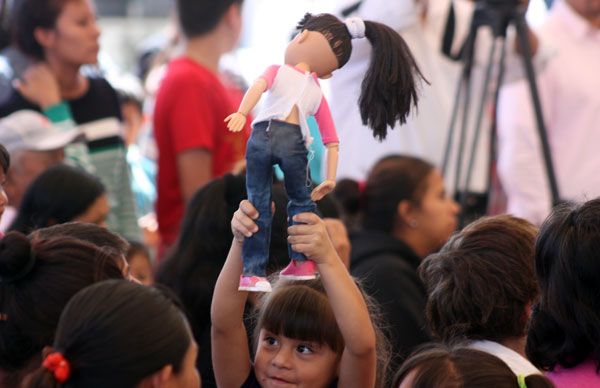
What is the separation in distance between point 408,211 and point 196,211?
3.01 ft

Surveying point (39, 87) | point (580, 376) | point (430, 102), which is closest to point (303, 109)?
point (580, 376)

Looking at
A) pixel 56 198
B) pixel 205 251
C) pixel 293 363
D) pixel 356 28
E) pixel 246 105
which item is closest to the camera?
pixel 246 105

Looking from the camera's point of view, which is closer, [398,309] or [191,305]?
[191,305]

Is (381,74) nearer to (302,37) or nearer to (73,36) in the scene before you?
(302,37)

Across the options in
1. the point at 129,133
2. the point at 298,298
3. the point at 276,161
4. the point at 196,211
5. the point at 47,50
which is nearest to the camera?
the point at 276,161

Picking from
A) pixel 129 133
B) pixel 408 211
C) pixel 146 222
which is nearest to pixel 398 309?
pixel 408 211

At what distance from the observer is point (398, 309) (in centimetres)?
290

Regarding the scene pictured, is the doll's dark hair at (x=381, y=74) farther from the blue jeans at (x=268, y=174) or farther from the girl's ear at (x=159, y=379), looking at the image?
the girl's ear at (x=159, y=379)

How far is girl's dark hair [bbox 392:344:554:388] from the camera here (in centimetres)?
164

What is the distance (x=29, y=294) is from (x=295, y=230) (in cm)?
49

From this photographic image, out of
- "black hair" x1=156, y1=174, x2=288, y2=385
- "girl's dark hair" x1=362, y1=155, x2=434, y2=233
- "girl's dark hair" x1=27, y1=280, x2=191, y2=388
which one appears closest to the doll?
"girl's dark hair" x1=27, y1=280, x2=191, y2=388

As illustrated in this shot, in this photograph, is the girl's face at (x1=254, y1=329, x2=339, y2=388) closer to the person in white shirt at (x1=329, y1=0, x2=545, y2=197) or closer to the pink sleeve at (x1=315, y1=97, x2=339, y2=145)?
the pink sleeve at (x1=315, y1=97, x2=339, y2=145)

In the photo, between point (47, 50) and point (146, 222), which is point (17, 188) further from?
point (146, 222)

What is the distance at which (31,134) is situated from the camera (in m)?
3.13
